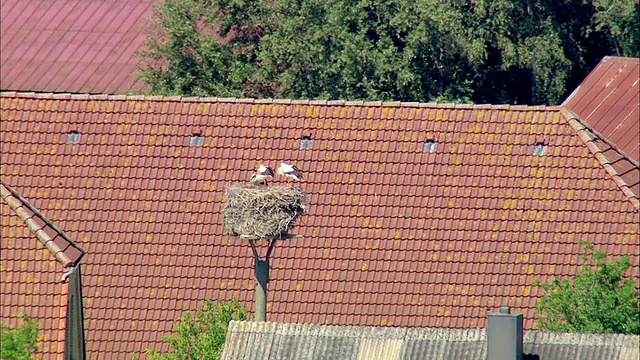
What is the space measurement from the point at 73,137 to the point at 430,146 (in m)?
5.29

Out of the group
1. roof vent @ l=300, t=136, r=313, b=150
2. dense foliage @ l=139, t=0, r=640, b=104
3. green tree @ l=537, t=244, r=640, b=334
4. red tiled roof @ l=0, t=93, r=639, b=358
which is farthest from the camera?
dense foliage @ l=139, t=0, r=640, b=104

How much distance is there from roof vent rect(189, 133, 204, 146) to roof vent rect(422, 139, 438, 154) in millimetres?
3287

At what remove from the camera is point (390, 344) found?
1736cm

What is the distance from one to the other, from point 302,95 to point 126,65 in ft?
17.6

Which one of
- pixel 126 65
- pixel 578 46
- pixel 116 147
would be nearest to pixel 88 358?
pixel 116 147

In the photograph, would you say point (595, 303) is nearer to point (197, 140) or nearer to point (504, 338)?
point (504, 338)

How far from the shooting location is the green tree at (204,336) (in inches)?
775

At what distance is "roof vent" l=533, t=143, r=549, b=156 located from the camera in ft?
81.4

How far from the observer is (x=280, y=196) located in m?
20.1

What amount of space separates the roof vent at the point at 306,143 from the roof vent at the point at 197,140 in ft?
4.87

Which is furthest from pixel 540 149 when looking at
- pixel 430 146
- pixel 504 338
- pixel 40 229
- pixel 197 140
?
pixel 504 338

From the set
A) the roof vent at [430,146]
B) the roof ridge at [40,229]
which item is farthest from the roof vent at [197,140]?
the roof ridge at [40,229]

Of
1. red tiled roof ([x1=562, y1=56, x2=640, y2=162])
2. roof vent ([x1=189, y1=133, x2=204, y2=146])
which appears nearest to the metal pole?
roof vent ([x1=189, y1=133, x2=204, y2=146])

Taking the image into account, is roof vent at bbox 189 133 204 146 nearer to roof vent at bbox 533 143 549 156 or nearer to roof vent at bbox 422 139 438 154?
roof vent at bbox 422 139 438 154
